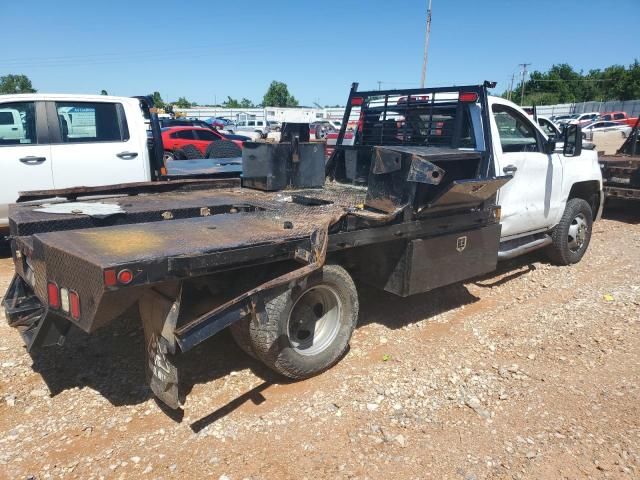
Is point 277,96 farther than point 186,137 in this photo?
Yes

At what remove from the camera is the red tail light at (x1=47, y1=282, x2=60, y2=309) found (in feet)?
9.09

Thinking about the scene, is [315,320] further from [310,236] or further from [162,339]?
[162,339]

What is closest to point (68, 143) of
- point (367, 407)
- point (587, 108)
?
point (367, 407)

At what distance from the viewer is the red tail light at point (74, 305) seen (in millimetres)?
2631

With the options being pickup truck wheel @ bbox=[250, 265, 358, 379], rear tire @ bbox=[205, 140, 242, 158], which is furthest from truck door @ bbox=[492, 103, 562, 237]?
rear tire @ bbox=[205, 140, 242, 158]

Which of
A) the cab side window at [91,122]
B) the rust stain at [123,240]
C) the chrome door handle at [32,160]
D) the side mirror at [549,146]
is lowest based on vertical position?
the rust stain at [123,240]

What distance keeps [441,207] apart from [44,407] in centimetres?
317

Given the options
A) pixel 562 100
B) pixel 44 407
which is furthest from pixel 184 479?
pixel 562 100

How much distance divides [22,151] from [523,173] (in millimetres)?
5579

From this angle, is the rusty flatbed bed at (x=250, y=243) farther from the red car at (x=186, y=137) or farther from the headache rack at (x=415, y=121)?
the red car at (x=186, y=137)

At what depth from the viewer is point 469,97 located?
4.86m

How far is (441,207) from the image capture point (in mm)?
4164

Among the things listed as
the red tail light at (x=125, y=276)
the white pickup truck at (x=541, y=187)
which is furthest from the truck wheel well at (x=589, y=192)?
the red tail light at (x=125, y=276)

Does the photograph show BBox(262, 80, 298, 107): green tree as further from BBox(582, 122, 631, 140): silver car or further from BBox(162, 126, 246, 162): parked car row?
BBox(162, 126, 246, 162): parked car row
